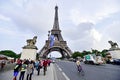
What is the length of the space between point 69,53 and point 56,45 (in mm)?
7661

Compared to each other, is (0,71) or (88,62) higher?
(88,62)

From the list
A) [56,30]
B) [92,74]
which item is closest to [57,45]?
[56,30]

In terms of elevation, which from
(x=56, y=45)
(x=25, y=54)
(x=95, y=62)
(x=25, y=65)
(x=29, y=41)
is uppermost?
(x=56, y=45)

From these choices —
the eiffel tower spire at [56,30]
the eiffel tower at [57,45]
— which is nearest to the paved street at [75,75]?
the eiffel tower at [57,45]

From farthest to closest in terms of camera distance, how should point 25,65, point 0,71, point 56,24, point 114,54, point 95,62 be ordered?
point 56,24, point 114,54, point 95,62, point 0,71, point 25,65

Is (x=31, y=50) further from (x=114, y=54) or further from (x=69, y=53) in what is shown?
(x=69, y=53)

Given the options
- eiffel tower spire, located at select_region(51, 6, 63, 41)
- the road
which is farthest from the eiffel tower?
the road

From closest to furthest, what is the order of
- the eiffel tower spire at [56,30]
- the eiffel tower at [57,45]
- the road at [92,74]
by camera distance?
the road at [92,74]
the eiffel tower at [57,45]
the eiffel tower spire at [56,30]

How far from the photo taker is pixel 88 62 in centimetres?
5303

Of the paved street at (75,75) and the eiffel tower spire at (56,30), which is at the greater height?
the eiffel tower spire at (56,30)

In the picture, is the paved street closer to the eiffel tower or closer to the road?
the road

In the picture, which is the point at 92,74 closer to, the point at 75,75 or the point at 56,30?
the point at 75,75

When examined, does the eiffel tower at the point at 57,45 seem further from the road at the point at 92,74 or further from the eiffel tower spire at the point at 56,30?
the road at the point at 92,74

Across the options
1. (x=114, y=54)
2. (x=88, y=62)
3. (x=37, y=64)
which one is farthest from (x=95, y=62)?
(x=37, y=64)
